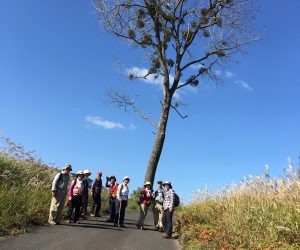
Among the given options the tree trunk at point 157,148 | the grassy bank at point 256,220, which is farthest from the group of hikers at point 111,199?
the tree trunk at point 157,148

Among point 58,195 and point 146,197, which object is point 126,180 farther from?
point 58,195

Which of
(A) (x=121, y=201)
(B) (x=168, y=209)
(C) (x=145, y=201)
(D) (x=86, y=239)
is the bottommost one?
(D) (x=86, y=239)

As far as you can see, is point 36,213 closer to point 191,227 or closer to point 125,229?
point 125,229

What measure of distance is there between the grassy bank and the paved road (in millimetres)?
1251

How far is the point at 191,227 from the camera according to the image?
14.0 meters

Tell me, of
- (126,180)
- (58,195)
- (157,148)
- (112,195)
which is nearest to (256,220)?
(58,195)

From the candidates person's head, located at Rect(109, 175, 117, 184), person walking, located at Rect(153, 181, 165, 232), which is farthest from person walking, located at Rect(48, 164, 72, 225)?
person walking, located at Rect(153, 181, 165, 232)

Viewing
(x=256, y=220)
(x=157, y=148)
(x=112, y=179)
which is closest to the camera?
(x=256, y=220)

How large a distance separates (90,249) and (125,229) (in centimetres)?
514

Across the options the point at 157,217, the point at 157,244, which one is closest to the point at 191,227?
the point at 157,244

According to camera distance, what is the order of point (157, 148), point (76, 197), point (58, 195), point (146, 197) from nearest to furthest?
point (58, 195)
point (76, 197)
point (146, 197)
point (157, 148)

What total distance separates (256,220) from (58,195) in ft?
24.7

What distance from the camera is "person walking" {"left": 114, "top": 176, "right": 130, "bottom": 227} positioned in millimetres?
17503

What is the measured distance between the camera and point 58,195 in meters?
15.4
